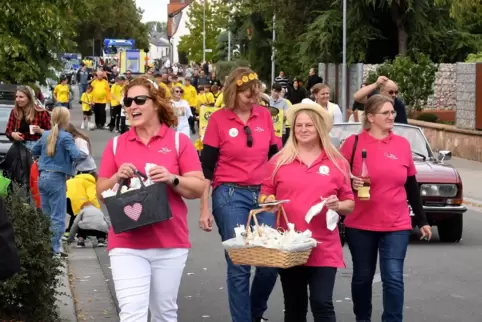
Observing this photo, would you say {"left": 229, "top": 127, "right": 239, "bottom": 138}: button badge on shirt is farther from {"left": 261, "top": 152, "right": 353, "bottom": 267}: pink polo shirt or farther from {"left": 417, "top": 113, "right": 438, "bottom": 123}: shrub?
{"left": 417, "top": 113, "right": 438, "bottom": 123}: shrub

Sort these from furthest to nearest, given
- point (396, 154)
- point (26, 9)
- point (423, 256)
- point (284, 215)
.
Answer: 1. point (26, 9)
2. point (423, 256)
3. point (396, 154)
4. point (284, 215)

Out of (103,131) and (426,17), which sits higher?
(426,17)

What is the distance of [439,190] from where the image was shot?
13.6m

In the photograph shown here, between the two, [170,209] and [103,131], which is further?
[103,131]

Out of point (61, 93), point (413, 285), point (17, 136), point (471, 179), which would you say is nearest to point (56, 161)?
point (17, 136)

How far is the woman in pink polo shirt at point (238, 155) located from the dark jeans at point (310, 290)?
41.3 inches

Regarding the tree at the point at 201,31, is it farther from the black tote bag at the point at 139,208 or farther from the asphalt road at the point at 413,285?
the black tote bag at the point at 139,208

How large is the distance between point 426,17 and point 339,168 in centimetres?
3706

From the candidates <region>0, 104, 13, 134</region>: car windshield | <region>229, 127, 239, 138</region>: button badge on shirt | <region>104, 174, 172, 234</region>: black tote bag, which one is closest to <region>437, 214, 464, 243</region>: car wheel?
<region>229, 127, 239, 138</region>: button badge on shirt

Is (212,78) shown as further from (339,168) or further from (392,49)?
(339,168)

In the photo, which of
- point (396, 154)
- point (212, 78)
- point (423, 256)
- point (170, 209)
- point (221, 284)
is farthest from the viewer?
point (212, 78)

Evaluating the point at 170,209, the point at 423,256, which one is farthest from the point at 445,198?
the point at 170,209

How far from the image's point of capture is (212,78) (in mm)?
61156

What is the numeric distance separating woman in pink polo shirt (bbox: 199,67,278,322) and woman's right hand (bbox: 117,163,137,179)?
1.85 metres
